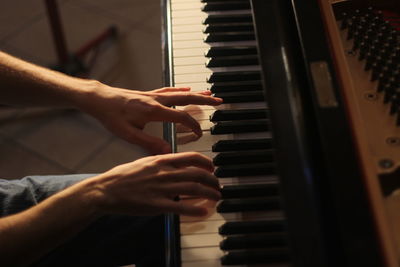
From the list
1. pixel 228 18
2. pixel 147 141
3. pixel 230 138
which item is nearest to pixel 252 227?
pixel 230 138

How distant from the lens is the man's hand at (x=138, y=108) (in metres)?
1.15

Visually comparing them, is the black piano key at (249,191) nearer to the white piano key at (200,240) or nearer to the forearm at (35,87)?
the white piano key at (200,240)

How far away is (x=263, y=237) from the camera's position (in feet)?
3.06

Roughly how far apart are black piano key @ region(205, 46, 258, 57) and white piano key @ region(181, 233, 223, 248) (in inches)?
22.2

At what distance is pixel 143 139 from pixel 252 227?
15.1 inches

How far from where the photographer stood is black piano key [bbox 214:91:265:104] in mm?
1188

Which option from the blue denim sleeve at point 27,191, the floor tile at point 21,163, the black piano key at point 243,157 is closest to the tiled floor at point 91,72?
the floor tile at point 21,163

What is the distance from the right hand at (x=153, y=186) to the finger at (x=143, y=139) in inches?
6.6

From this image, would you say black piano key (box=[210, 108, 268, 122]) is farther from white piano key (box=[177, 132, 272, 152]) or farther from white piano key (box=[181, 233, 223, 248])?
white piano key (box=[181, 233, 223, 248])

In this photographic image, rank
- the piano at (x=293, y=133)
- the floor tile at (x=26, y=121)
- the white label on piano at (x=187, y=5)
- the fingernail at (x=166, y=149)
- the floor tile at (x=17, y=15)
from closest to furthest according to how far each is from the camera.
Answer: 1. the piano at (x=293, y=133)
2. the fingernail at (x=166, y=149)
3. the white label on piano at (x=187, y=5)
4. the floor tile at (x=26, y=121)
5. the floor tile at (x=17, y=15)

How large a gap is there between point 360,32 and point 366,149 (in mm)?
455

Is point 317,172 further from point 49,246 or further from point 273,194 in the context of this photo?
point 49,246

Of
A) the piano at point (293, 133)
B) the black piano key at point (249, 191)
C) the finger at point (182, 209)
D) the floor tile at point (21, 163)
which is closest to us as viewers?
the piano at point (293, 133)

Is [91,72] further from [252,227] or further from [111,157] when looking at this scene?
[252,227]
